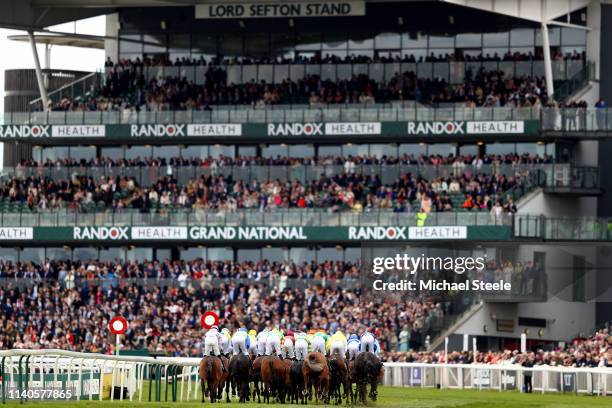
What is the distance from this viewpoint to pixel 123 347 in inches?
2366

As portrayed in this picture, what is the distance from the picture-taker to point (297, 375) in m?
36.3

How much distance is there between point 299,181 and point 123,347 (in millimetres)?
11604

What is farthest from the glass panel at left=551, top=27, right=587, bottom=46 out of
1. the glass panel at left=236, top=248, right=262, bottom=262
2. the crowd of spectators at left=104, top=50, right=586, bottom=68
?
the glass panel at left=236, top=248, right=262, bottom=262

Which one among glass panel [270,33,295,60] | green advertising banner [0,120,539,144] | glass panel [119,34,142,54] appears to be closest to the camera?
green advertising banner [0,120,539,144]

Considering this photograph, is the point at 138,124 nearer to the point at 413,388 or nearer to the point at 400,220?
the point at 400,220

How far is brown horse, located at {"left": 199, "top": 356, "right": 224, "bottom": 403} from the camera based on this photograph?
36469 mm

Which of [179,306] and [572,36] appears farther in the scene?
[572,36]

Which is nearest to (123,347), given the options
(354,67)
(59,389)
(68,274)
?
(68,274)

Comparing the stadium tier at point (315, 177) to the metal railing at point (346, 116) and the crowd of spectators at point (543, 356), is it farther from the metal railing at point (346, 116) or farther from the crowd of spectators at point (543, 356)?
the crowd of spectators at point (543, 356)

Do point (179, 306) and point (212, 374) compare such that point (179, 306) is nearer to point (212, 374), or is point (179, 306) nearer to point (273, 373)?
point (212, 374)

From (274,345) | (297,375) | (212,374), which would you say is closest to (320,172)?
(274,345)

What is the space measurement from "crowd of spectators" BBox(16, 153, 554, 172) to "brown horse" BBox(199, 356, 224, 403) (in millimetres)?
30499

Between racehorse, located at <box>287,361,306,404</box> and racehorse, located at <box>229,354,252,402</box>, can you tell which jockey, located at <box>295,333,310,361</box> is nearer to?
racehorse, located at <box>287,361,306,404</box>

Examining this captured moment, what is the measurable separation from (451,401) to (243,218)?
2766 cm
